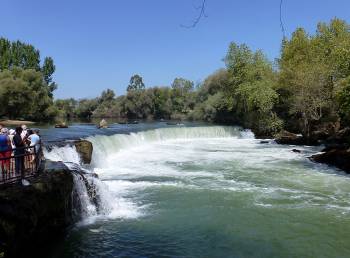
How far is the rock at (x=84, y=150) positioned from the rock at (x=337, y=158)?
44.4 ft

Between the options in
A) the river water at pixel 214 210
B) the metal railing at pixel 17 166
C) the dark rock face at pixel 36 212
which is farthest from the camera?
the river water at pixel 214 210

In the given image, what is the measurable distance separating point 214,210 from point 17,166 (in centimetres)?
661

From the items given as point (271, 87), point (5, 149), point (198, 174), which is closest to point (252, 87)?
point (271, 87)

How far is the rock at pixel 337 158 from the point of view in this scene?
21875 millimetres

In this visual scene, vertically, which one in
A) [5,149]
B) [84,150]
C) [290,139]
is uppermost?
[5,149]

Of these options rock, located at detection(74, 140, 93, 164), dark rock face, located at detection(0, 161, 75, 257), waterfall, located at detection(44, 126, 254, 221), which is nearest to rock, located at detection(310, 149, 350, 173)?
waterfall, located at detection(44, 126, 254, 221)

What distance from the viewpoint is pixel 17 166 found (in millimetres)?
10492

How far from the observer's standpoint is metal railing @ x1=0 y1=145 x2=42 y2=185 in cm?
979

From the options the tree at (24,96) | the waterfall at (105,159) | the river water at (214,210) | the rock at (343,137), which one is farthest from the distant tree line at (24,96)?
the rock at (343,137)

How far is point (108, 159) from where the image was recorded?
26859mm

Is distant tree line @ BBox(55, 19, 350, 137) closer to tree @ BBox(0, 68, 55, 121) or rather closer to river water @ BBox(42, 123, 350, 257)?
river water @ BBox(42, 123, 350, 257)

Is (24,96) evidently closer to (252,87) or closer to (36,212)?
(252,87)

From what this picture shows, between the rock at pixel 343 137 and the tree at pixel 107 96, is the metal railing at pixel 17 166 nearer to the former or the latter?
the rock at pixel 343 137

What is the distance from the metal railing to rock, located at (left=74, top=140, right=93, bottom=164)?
36.1ft
